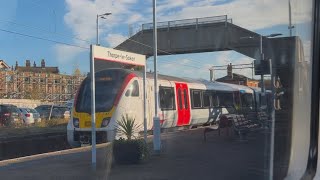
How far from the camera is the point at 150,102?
8.38 metres

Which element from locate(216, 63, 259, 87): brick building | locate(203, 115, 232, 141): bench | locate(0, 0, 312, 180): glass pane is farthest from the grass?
locate(216, 63, 259, 87): brick building

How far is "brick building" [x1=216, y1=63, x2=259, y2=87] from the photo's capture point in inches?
155

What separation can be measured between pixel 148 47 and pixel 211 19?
1.04 meters

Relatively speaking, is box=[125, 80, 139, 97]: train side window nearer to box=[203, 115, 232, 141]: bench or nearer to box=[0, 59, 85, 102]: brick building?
box=[203, 115, 232, 141]: bench

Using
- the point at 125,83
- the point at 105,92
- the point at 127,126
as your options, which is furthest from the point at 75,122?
the point at 125,83

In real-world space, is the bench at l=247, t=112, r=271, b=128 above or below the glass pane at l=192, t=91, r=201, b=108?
below

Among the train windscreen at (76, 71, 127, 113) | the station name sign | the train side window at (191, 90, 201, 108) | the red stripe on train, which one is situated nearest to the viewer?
the station name sign

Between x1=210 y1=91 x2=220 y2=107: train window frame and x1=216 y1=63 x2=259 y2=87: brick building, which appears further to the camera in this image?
x1=210 y1=91 x2=220 y2=107: train window frame

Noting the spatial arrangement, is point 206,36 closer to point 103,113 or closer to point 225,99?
point 225,99

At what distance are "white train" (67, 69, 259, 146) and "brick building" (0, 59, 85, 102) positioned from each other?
674 mm

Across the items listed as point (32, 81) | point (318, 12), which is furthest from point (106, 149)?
point (318, 12)

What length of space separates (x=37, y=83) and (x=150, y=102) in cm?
479

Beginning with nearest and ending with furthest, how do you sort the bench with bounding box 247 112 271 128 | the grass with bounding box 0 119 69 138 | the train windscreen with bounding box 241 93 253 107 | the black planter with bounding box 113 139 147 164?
the bench with bounding box 247 112 271 128 < the train windscreen with bounding box 241 93 253 107 < the grass with bounding box 0 119 69 138 < the black planter with bounding box 113 139 147 164

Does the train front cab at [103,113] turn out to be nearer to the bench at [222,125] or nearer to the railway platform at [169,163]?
the railway platform at [169,163]
